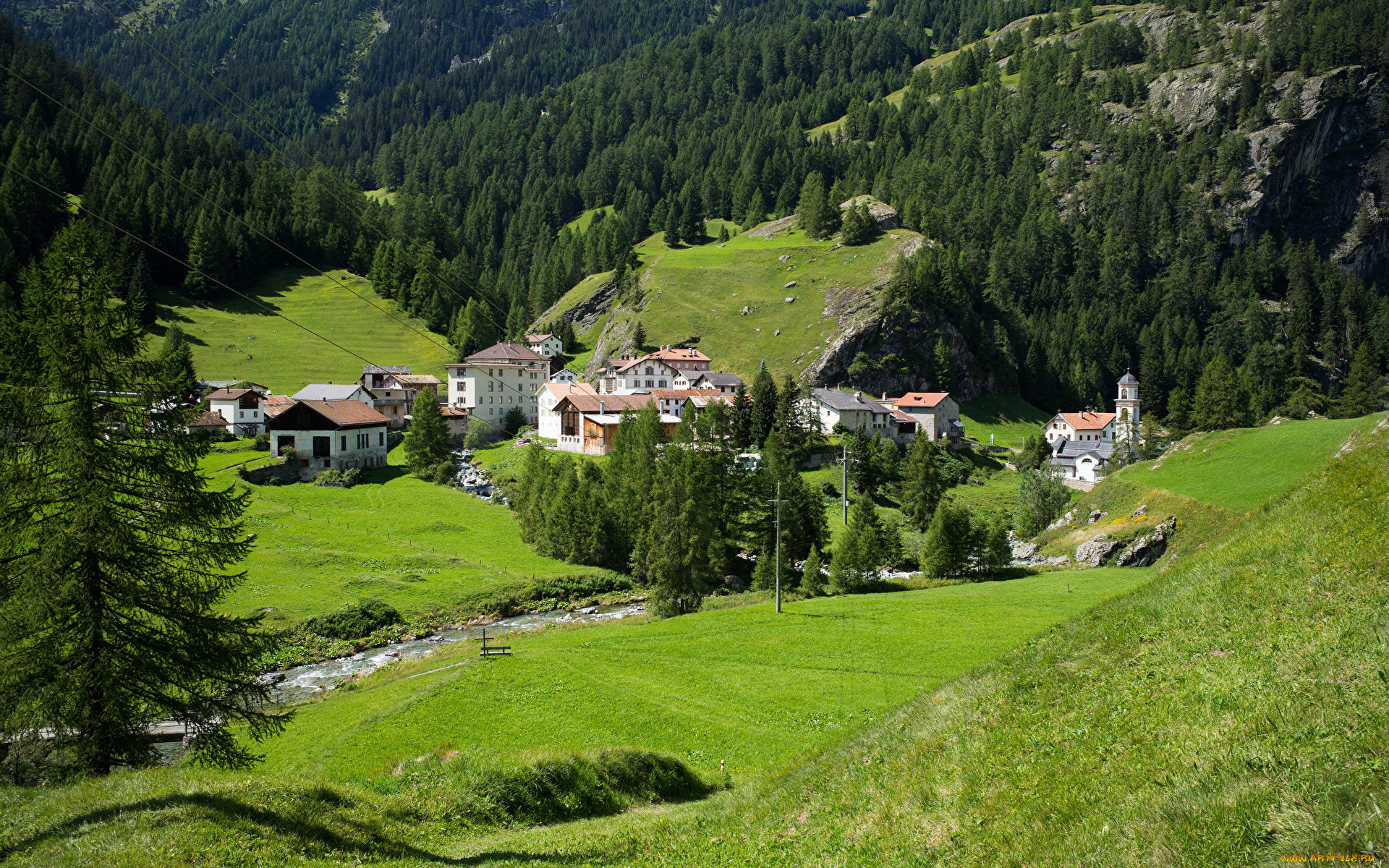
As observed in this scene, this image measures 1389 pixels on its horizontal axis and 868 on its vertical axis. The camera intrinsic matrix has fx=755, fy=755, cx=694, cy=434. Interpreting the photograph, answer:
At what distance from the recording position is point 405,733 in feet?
82.6

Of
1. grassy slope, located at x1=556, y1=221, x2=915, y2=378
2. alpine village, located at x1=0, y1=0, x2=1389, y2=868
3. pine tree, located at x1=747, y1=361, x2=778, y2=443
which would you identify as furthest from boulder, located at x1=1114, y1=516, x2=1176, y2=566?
grassy slope, located at x1=556, y1=221, x2=915, y2=378

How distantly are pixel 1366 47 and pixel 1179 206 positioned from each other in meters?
60.6

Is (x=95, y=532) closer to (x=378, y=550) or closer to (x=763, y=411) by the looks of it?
(x=378, y=550)

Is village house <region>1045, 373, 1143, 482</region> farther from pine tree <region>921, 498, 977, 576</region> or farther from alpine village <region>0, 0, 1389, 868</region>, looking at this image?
pine tree <region>921, 498, 977, 576</region>

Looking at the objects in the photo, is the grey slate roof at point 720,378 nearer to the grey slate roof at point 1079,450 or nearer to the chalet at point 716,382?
the chalet at point 716,382

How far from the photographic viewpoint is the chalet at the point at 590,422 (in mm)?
90000

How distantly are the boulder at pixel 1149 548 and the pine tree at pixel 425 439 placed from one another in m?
64.3

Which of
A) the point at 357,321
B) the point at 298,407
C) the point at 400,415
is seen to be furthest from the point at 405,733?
the point at 357,321

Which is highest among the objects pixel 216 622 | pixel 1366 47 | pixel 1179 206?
→ pixel 1366 47

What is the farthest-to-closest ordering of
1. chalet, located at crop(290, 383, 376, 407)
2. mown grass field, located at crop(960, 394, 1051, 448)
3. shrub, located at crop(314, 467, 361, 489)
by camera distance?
1. mown grass field, located at crop(960, 394, 1051, 448)
2. chalet, located at crop(290, 383, 376, 407)
3. shrub, located at crop(314, 467, 361, 489)

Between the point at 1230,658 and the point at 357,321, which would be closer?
the point at 1230,658

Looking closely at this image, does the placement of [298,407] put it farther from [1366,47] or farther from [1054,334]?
[1366,47]

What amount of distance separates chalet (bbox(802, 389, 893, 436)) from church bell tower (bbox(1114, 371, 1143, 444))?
3291cm

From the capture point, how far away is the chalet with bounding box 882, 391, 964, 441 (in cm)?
11075
